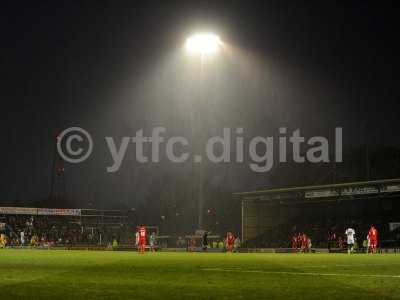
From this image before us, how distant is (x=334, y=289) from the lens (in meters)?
9.86

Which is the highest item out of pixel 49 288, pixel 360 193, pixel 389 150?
pixel 389 150

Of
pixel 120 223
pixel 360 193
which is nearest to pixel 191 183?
pixel 120 223

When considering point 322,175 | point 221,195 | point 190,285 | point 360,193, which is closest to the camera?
point 190,285

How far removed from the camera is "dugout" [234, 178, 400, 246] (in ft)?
161

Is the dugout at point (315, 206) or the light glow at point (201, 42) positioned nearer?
the light glow at point (201, 42)

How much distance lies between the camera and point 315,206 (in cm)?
5878

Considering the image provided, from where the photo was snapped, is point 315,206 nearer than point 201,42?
No

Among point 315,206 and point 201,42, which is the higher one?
point 201,42

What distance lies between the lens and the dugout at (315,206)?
161 ft

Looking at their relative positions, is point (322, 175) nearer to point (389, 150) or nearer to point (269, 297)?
point (389, 150)

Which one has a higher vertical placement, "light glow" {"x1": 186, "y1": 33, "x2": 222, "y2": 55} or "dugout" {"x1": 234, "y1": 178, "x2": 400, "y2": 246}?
"light glow" {"x1": 186, "y1": 33, "x2": 222, "y2": 55}

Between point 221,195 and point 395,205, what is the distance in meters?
50.8

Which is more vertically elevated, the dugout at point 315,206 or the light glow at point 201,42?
the light glow at point 201,42

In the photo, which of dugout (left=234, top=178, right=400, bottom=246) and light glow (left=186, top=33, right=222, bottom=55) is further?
dugout (left=234, top=178, right=400, bottom=246)
